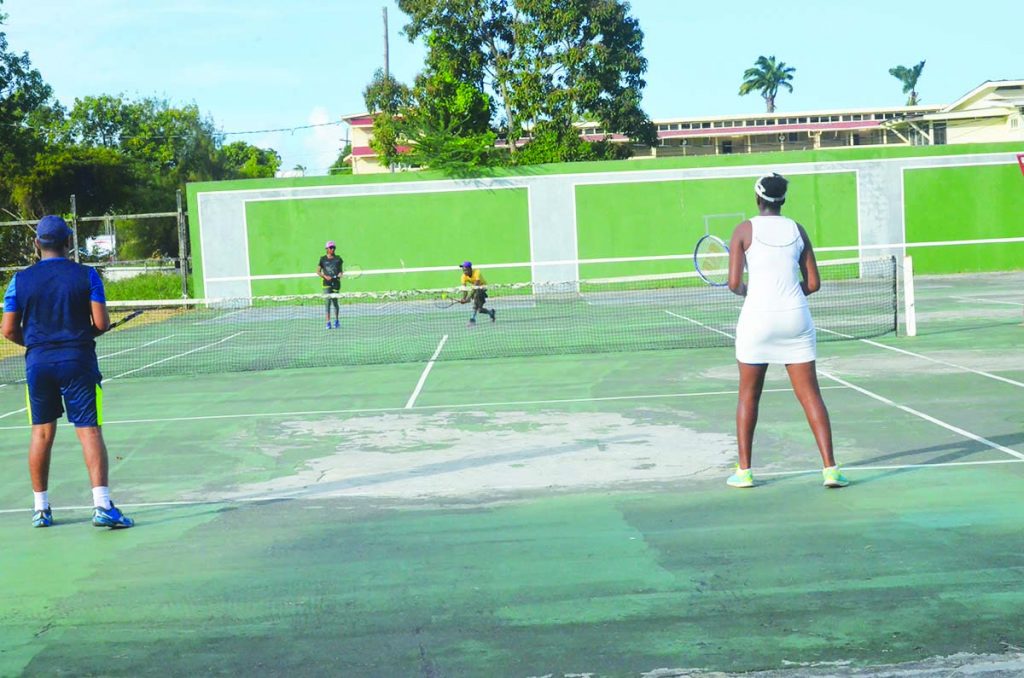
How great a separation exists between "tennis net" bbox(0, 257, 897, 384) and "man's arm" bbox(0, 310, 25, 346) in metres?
8.07

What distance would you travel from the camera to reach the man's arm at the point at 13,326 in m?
6.62

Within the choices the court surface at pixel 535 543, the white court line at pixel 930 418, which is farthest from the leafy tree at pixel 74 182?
the white court line at pixel 930 418

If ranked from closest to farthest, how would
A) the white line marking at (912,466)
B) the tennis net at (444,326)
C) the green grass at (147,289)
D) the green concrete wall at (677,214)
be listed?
the white line marking at (912,466)
the tennis net at (444,326)
the green grass at (147,289)
the green concrete wall at (677,214)

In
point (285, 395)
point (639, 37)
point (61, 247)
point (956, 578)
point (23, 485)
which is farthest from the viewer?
point (639, 37)

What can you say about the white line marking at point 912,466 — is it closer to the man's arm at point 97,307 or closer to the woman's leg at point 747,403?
the woman's leg at point 747,403

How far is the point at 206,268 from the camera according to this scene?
32469mm

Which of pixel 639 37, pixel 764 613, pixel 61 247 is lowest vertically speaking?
pixel 764 613

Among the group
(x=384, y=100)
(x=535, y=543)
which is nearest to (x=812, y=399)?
(x=535, y=543)

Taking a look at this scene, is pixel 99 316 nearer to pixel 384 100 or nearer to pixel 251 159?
pixel 384 100

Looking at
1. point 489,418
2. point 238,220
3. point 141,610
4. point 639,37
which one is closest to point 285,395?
point 489,418

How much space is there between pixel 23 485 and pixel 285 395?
4.80m

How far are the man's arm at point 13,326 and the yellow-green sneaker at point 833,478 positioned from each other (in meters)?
4.58

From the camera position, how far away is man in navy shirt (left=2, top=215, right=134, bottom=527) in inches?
259

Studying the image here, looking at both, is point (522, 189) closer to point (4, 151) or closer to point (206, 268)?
point (206, 268)
